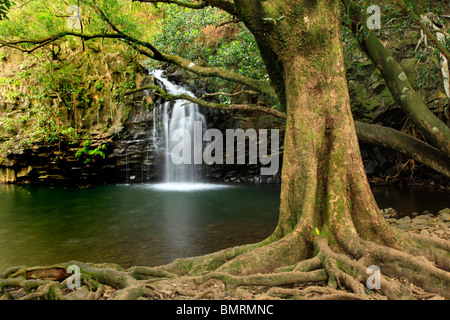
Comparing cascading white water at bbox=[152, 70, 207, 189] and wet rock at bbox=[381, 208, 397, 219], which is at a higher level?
cascading white water at bbox=[152, 70, 207, 189]

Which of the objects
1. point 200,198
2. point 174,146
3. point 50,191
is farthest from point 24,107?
point 200,198

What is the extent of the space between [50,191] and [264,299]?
15863 millimetres

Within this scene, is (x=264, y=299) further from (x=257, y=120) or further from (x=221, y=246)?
(x=257, y=120)

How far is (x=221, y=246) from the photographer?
7.57 m

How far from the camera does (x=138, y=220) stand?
1031 centimetres

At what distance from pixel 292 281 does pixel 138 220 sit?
751 centimetres

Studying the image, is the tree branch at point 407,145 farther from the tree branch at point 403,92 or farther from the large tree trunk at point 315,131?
the large tree trunk at point 315,131

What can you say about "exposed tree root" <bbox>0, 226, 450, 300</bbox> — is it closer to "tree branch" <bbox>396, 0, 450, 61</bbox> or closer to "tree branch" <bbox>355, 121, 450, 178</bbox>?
"tree branch" <bbox>355, 121, 450, 178</bbox>

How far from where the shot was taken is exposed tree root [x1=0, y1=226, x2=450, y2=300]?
330 centimetres

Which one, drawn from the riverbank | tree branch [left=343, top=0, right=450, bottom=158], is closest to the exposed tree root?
the riverbank

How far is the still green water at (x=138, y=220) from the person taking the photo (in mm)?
7316

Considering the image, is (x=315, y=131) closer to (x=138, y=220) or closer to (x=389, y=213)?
(x=389, y=213)

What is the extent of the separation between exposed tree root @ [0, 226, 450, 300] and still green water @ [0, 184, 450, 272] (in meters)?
2.77

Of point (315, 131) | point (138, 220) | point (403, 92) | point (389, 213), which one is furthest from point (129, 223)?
point (403, 92)
